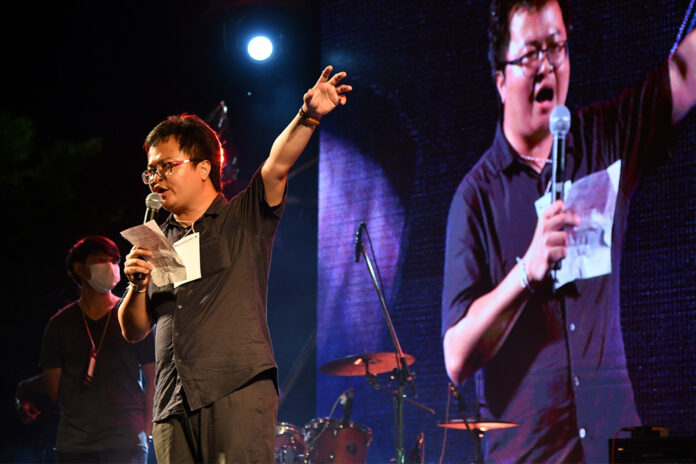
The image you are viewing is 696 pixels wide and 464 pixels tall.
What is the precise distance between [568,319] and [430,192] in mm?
1263

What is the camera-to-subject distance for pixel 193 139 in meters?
2.34

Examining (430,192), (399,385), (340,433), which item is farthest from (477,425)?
(430,192)

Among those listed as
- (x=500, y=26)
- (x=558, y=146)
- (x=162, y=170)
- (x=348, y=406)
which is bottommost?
(x=348, y=406)

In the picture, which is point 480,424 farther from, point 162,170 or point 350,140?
point 162,170

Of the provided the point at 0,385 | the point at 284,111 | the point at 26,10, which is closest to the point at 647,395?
the point at 284,111

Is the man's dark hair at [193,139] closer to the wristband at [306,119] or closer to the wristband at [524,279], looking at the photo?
the wristband at [306,119]

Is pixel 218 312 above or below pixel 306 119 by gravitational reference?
below

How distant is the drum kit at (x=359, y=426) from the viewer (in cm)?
481

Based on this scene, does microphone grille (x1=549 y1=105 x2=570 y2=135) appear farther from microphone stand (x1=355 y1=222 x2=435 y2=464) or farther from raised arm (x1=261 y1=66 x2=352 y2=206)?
raised arm (x1=261 y1=66 x2=352 y2=206)

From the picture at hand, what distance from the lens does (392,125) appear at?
562 cm

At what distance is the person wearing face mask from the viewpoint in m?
3.75

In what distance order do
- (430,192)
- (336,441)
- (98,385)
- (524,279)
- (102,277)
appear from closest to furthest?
(98,385)
(102,277)
(524,279)
(336,441)
(430,192)

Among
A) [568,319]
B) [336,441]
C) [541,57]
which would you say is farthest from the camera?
[336,441]

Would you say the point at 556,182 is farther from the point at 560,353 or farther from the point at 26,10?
the point at 26,10
